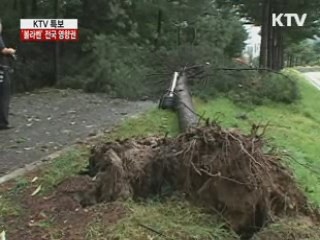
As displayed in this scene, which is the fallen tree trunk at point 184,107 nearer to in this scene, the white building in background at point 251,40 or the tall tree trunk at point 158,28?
the tall tree trunk at point 158,28

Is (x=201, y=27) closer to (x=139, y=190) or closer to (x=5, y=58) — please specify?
(x=5, y=58)

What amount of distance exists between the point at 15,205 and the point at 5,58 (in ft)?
14.0

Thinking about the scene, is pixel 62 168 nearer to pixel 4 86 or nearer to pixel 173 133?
pixel 173 133

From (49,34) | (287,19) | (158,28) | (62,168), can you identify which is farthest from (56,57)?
(287,19)

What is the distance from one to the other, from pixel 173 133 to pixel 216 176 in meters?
3.98

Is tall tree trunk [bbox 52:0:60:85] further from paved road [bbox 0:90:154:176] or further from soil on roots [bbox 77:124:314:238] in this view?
soil on roots [bbox 77:124:314:238]

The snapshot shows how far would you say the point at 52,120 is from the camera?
420 inches

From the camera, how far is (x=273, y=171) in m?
5.53

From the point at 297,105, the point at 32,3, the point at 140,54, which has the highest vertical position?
the point at 32,3

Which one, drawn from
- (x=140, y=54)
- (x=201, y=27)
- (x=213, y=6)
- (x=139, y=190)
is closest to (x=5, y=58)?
(x=139, y=190)

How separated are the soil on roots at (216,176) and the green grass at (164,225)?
16 centimetres

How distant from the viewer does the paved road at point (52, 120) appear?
7973 mm

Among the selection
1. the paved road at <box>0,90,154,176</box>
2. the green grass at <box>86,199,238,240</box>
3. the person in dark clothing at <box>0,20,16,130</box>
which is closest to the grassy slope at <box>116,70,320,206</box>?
the paved road at <box>0,90,154,176</box>

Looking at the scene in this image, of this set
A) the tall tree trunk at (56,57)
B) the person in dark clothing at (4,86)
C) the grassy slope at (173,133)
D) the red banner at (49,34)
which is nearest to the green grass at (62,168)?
the grassy slope at (173,133)
